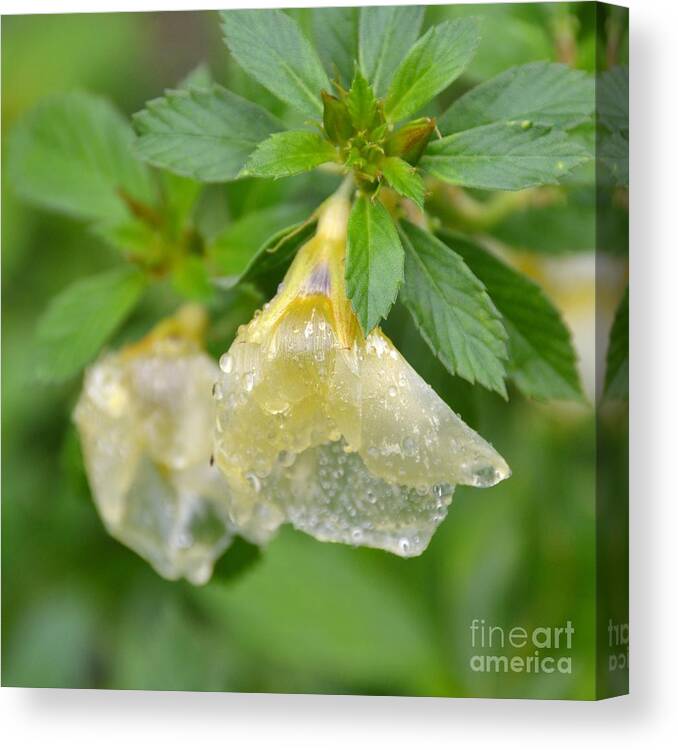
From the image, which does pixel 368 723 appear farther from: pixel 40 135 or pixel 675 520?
pixel 40 135

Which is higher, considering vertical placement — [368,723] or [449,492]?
[449,492]

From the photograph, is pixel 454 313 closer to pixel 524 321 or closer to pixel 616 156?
pixel 524 321

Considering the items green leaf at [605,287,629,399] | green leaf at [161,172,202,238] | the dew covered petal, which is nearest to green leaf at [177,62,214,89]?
green leaf at [161,172,202,238]

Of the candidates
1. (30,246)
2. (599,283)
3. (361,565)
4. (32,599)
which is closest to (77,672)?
(32,599)

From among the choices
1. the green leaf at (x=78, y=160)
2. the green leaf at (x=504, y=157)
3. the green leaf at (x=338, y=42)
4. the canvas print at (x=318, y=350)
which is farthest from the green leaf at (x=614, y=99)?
the green leaf at (x=78, y=160)

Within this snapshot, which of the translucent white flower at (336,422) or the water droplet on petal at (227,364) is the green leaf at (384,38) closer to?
the translucent white flower at (336,422)

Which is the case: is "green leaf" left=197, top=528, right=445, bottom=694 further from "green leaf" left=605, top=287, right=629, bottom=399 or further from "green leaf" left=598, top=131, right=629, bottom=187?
"green leaf" left=598, top=131, right=629, bottom=187
